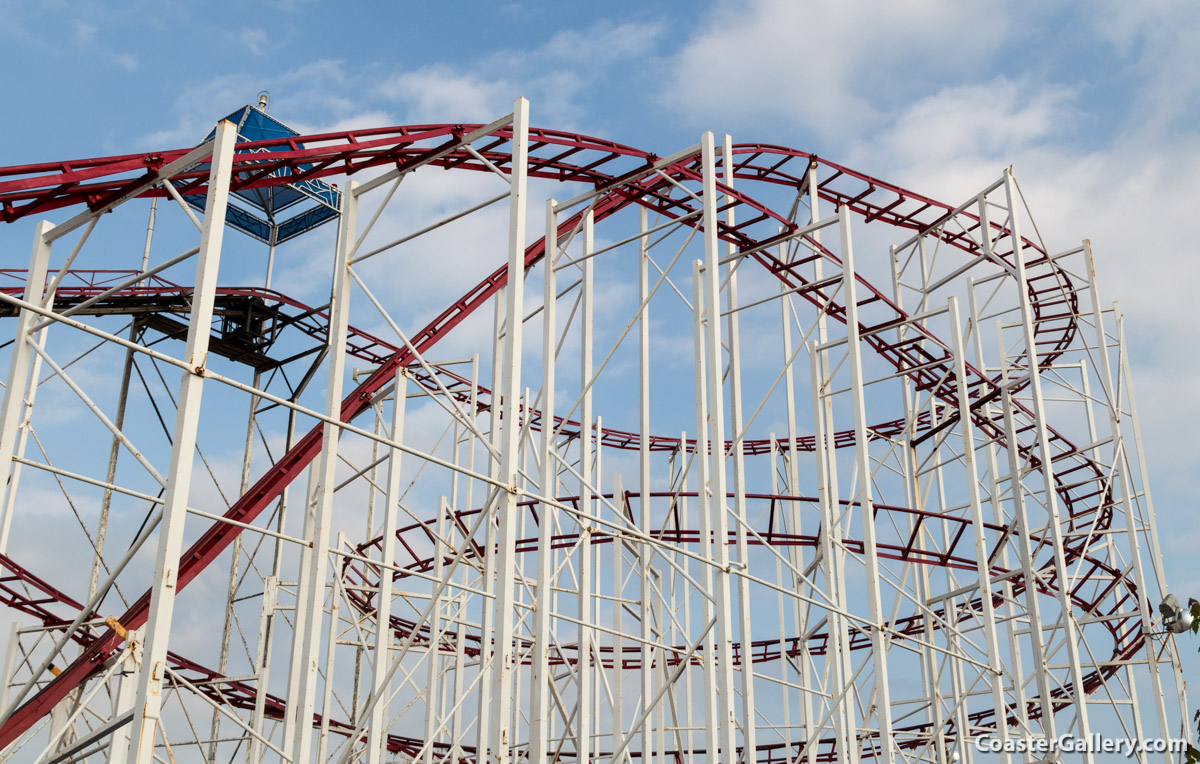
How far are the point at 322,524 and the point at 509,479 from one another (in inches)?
84.9

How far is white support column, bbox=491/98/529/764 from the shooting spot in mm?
8883

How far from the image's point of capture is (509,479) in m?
9.18

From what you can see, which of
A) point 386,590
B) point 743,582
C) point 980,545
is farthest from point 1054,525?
point 386,590

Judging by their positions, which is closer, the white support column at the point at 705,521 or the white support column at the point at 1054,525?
the white support column at the point at 705,521

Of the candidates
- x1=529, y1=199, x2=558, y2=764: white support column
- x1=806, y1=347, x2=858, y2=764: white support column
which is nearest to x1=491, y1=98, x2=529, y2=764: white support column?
x1=529, y1=199, x2=558, y2=764: white support column

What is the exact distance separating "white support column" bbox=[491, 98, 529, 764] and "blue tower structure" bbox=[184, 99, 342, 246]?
16066mm

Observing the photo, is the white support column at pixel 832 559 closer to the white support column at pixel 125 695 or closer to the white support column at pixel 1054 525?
the white support column at pixel 1054 525

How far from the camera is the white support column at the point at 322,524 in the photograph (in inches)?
400

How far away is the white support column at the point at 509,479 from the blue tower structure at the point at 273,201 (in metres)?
16.1

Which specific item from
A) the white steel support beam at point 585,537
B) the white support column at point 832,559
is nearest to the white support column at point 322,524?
the white steel support beam at point 585,537

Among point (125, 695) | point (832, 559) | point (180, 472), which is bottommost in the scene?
point (125, 695)

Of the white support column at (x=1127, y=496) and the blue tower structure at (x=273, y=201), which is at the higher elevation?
the blue tower structure at (x=273, y=201)
